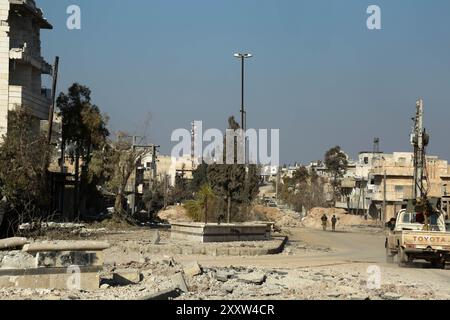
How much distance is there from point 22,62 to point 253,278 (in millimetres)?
35769

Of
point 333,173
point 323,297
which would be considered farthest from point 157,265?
point 333,173

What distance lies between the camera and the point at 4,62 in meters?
45.5

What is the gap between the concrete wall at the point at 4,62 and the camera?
44344 mm

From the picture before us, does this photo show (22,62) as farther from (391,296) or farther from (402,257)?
(391,296)

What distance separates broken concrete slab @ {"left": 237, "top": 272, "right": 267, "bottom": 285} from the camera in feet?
51.2

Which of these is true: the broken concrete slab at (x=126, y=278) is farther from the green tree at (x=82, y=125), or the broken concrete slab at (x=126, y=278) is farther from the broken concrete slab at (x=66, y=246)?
the green tree at (x=82, y=125)

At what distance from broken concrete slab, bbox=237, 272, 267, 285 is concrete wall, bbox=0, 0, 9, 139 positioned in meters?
31.1

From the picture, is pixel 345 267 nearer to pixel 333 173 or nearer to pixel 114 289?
pixel 114 289

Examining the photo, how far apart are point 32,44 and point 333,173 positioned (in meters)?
78.5

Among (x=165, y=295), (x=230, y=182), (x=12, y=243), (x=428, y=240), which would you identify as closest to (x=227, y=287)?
(x=165, y=295)

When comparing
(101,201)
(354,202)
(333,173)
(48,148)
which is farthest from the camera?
(333,173)

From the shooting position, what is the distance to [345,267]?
22.5 m

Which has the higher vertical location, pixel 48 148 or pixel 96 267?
pixel 48 148

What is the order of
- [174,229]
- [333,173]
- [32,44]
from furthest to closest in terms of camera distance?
[333,173] < [32,44] < [174,229]
